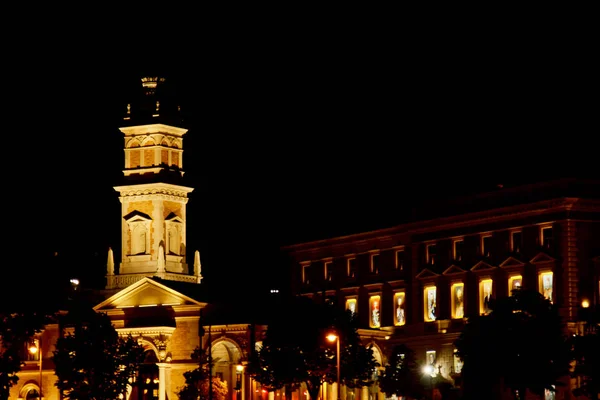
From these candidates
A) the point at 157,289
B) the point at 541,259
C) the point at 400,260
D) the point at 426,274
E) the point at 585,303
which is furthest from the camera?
the point at 157,289

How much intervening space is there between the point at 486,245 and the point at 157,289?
96.4ft

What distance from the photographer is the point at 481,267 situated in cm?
10588

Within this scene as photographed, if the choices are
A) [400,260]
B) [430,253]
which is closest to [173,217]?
[400,260]

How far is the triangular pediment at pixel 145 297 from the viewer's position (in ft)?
403

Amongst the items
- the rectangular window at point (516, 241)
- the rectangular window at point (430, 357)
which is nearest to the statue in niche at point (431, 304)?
the rectangular window at point (430, 357)

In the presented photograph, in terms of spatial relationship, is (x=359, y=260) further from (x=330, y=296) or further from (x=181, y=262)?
(x=181, y=262)

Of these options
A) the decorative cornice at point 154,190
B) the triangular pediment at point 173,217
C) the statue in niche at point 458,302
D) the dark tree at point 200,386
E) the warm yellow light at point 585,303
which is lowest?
the dark tree at point 200,386

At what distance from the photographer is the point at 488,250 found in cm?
10594

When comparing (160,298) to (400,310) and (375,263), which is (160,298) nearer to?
(375,263)

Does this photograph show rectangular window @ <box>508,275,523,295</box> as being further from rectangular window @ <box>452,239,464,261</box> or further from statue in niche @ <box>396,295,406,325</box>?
statue in niche @ <box>396,295,406,325</box>

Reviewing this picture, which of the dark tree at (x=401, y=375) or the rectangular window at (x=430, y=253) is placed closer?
the dark tree at (x=401, y=375)

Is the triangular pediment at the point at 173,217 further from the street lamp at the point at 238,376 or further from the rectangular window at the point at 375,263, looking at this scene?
the rectangular window at the point at 375,263

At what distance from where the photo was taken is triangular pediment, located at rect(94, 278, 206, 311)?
12281 centimetres

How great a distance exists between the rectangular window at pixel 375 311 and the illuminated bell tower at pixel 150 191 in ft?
66.9
